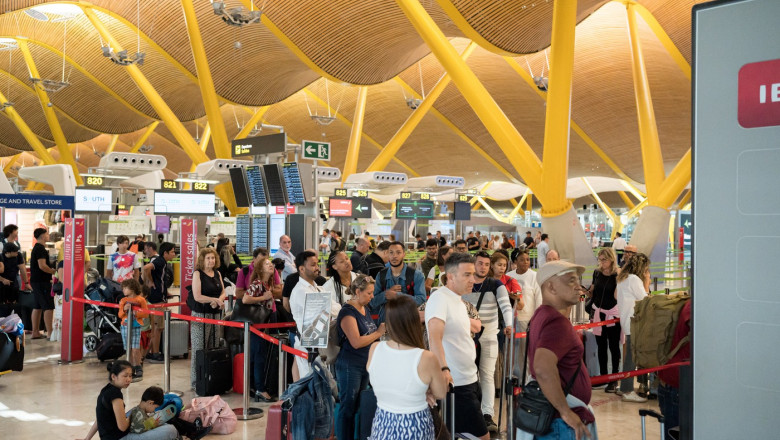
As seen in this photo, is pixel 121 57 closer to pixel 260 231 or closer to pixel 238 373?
pixel 260 231

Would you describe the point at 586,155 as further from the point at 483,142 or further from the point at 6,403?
the point at 6,403

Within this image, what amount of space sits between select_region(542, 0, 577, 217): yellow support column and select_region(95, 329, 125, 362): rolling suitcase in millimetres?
9364

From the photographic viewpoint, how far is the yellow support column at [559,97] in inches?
558

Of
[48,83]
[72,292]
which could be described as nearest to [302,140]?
[72,292]

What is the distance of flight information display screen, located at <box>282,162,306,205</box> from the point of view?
10970 mm

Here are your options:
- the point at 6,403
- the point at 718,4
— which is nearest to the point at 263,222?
the point at 6,403

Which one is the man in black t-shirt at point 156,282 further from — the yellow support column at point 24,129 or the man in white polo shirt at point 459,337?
the yellow support column at point 24,129

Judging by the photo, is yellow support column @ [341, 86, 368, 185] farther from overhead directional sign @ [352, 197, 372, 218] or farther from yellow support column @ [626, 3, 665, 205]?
yellow support column @ [626, 3, 665, 205]

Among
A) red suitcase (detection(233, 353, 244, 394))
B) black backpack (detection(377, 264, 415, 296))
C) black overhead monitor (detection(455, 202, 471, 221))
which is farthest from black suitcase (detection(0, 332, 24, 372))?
black overhead monitor (detection(455, 202, 471, 221))

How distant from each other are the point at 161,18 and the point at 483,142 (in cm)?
2423

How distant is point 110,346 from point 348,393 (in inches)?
226

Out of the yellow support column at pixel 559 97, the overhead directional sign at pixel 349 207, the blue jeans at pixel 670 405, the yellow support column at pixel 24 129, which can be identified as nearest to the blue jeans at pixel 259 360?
the blue jeans at pixel 670 405

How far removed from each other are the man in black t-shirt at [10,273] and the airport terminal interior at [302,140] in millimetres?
118

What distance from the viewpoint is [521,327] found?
769 centimetres
